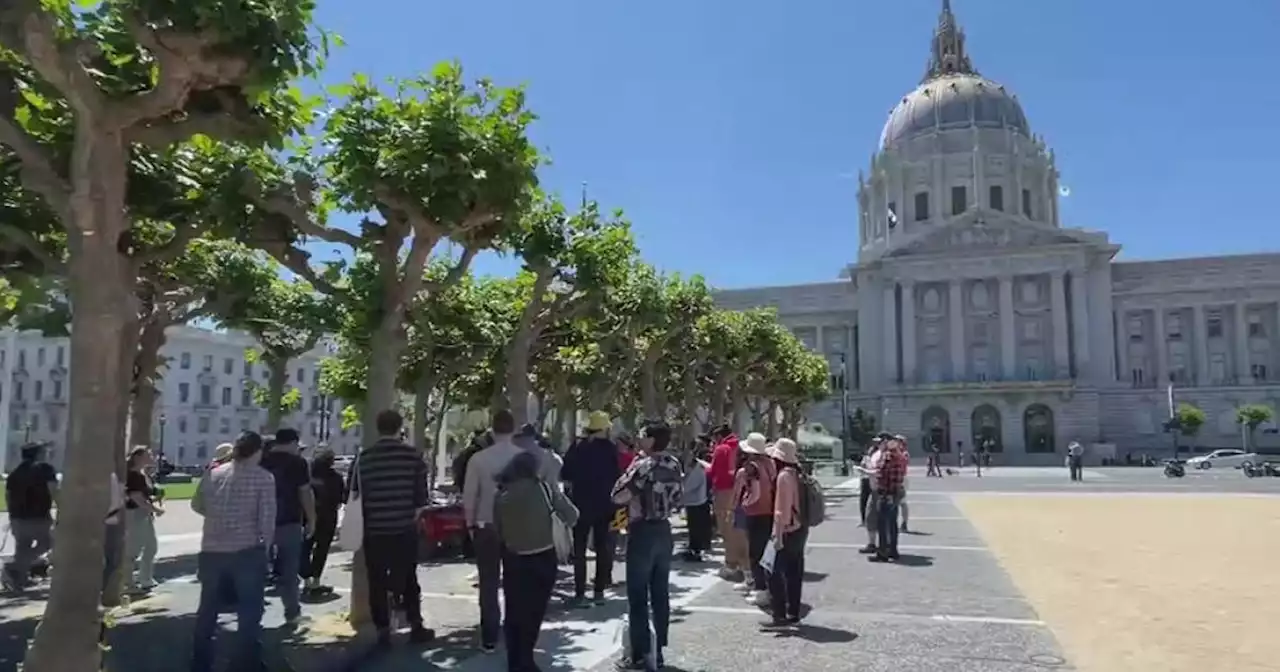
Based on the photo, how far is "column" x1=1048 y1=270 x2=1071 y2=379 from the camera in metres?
90.2

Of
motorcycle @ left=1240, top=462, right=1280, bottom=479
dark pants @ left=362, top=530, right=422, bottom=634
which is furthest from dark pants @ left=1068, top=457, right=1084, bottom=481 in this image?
dark pants @ left=362, top=530, right=422, bottom=634

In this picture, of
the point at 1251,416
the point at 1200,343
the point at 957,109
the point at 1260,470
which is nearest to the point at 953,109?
the point at 957,109

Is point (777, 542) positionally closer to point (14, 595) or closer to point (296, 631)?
point (296, 631)

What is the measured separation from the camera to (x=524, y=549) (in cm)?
695

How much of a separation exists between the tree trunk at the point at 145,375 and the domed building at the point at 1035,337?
74.6 m

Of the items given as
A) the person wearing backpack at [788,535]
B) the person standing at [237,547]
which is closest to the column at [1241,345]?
the person wearing backpack at [788,535]

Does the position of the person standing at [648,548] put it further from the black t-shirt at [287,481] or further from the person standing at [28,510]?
the person standing at [28,510]

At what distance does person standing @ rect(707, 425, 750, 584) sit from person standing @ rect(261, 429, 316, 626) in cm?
493

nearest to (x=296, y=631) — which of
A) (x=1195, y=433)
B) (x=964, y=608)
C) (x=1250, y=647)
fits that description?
(x=964, y=608)

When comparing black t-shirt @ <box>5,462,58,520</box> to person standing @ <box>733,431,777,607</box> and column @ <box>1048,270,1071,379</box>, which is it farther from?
column @ <box>1048,270,1071,379</box>

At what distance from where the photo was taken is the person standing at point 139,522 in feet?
36.2

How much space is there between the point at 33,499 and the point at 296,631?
4.75 metres

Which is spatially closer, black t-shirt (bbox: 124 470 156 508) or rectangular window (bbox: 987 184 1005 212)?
black t-shirt (bbox: 124 470 156 508)

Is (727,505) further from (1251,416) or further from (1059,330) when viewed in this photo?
(1059,330)
